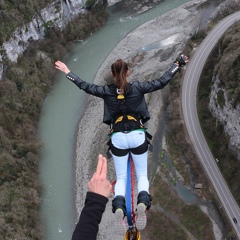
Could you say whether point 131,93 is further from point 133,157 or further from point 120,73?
point 133,157

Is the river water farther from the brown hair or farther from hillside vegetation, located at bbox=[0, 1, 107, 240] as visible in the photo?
the brown hair

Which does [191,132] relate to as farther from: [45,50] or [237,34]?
[45,50]

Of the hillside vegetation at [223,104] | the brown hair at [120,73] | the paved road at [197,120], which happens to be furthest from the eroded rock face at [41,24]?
the brown hair at [120,73]

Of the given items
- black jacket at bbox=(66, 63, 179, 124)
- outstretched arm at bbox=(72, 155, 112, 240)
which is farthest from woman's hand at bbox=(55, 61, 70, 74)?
outstretched arm at bbox=(72, 155, 112, 240)

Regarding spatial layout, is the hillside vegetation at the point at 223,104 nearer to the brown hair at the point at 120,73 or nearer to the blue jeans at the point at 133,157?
the blue jeans at the point at 133,157

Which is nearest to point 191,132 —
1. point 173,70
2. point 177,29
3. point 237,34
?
point 237,34

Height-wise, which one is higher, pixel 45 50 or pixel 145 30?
pixel 45 50
